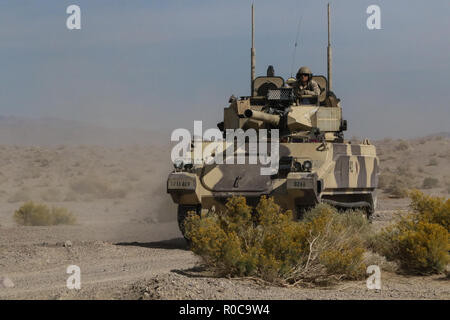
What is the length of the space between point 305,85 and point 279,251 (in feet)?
25.6

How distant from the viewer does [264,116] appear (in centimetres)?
1727

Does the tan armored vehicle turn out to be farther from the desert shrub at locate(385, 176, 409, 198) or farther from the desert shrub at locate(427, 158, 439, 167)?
the desert shrub at locate(427, 158, 439, 167)

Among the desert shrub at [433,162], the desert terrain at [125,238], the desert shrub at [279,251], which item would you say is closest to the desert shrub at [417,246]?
the desert terrain at [125,238]

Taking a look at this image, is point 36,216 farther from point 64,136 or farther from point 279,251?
point 64,136

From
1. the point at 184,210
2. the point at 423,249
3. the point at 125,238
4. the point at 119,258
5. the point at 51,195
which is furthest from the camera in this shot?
the point at 51,195

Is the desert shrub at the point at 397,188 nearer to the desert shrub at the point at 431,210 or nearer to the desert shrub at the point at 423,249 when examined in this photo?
the desert shrub at the point at 431,210

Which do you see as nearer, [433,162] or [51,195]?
[51,195]

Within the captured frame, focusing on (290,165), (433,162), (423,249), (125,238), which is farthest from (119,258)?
(433,162)

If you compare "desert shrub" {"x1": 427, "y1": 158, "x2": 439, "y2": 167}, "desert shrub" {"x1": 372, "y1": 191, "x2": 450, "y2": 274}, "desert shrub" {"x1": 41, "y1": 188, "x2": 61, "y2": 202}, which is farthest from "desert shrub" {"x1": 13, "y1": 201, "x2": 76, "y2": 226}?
"desert shrub" {"x1": 427, "y1": 158, "x2": 439, "y2": 167}

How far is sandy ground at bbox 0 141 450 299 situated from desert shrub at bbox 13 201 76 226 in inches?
37.8

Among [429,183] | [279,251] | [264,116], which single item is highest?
[264,116]

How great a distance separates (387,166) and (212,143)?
31.6 metres

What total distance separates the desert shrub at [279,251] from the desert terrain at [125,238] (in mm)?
259

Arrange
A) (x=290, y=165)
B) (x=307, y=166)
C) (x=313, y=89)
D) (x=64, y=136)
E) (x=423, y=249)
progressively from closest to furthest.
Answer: (x=423, y=249) → (x=307, y=166) → (x=290, y=165) → (x=313, y=89) → (x=64, y=136)
